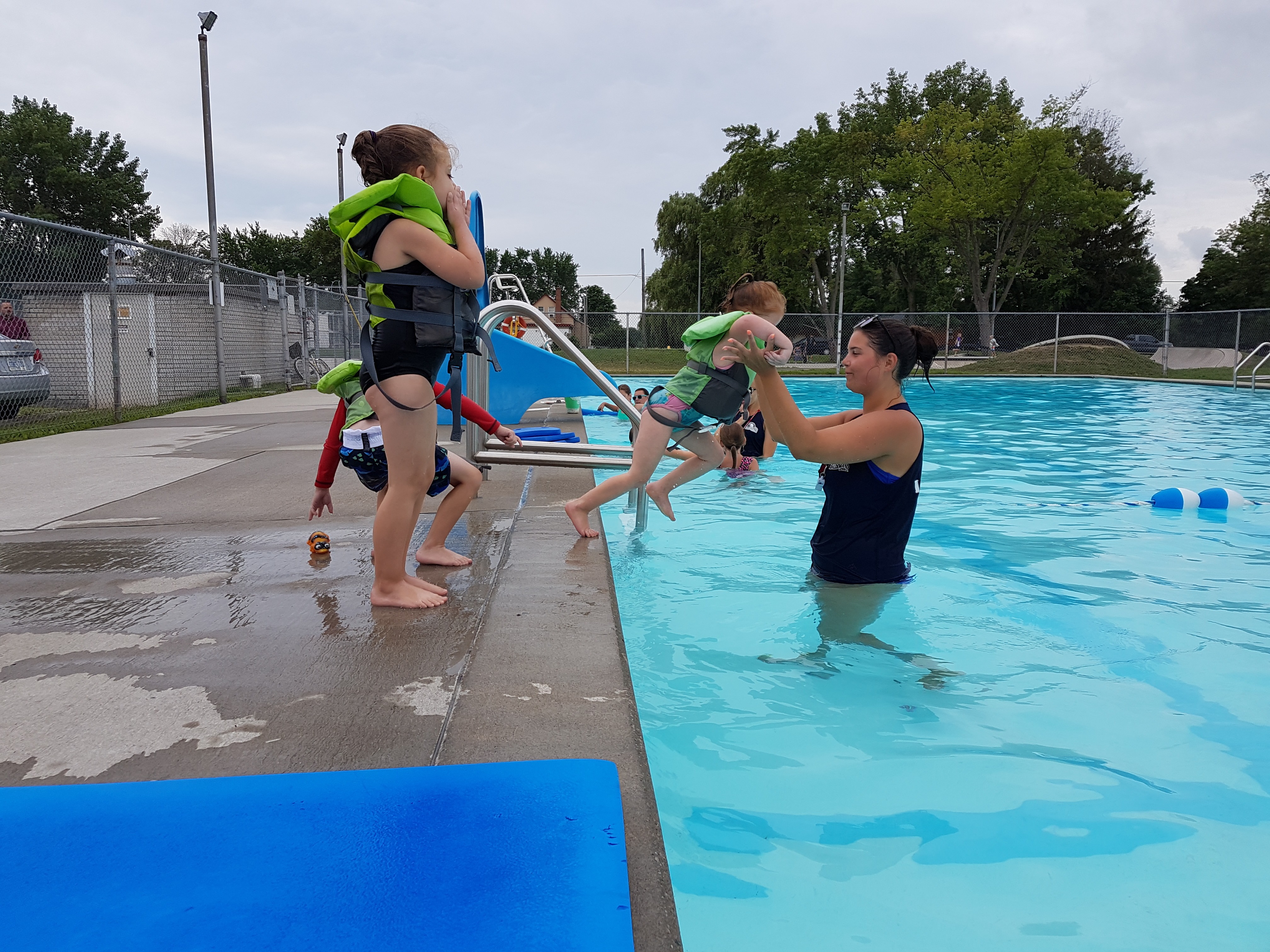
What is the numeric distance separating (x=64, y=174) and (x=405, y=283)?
58.9 m

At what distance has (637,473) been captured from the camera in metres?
4.27

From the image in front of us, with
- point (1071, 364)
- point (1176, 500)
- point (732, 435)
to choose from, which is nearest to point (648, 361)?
point (1071, 364)

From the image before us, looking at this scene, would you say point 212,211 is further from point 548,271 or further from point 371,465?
point 548,271

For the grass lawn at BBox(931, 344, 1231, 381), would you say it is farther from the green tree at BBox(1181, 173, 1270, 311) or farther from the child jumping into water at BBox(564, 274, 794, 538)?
the child jumping into water at BBox(564, 274, 794, 538)

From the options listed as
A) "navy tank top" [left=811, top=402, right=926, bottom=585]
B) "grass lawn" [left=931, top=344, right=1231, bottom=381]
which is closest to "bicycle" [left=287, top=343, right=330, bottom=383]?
"navy tank top" [left=811, top=402, right=926, bottom=585]

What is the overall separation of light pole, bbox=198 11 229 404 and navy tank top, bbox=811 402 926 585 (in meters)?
11.8

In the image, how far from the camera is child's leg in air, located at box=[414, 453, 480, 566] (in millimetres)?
3422

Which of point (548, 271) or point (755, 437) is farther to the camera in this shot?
point (548, 271)

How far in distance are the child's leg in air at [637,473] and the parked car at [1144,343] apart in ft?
93.5

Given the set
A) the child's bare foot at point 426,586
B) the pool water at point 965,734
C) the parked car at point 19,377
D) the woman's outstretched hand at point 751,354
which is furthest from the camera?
the parked car at point 19,377

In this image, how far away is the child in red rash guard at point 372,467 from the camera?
3.10 meters

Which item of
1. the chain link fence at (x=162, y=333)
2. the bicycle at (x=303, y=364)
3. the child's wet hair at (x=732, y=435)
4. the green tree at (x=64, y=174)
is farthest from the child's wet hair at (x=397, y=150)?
the green tree at (x=64, y=174)

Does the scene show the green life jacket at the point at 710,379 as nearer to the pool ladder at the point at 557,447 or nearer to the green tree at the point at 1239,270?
the pool ladder at the point at 557,447

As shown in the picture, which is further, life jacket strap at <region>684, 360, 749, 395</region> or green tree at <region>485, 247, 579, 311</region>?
green tree at <region>485, 247, 579, 311</region>
